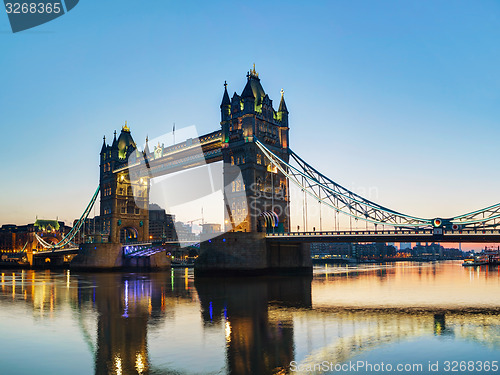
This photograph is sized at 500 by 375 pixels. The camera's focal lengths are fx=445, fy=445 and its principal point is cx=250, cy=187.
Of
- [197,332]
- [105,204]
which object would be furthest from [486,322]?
[105,204]

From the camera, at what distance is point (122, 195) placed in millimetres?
91938

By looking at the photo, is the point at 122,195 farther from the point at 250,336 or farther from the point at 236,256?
the point at 250,336

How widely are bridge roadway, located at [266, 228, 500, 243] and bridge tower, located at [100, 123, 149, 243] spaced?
152ft

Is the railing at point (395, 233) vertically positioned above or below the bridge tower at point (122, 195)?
below

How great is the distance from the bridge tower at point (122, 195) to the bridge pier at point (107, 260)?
5.17 meters

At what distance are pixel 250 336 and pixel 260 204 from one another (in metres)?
40.9

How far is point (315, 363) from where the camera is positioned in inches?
579

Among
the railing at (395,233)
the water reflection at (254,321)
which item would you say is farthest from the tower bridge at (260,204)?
the water reflection at (254,321)

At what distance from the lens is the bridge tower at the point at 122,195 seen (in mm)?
90500

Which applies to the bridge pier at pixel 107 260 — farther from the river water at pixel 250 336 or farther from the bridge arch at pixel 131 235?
the river water at pixel 250 336

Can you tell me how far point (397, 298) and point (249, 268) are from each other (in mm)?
20733

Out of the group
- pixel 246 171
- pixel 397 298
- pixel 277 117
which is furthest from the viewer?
pixel 277 117

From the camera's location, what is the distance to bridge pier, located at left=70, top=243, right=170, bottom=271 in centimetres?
8331

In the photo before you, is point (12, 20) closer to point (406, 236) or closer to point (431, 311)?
point (431, 311)
